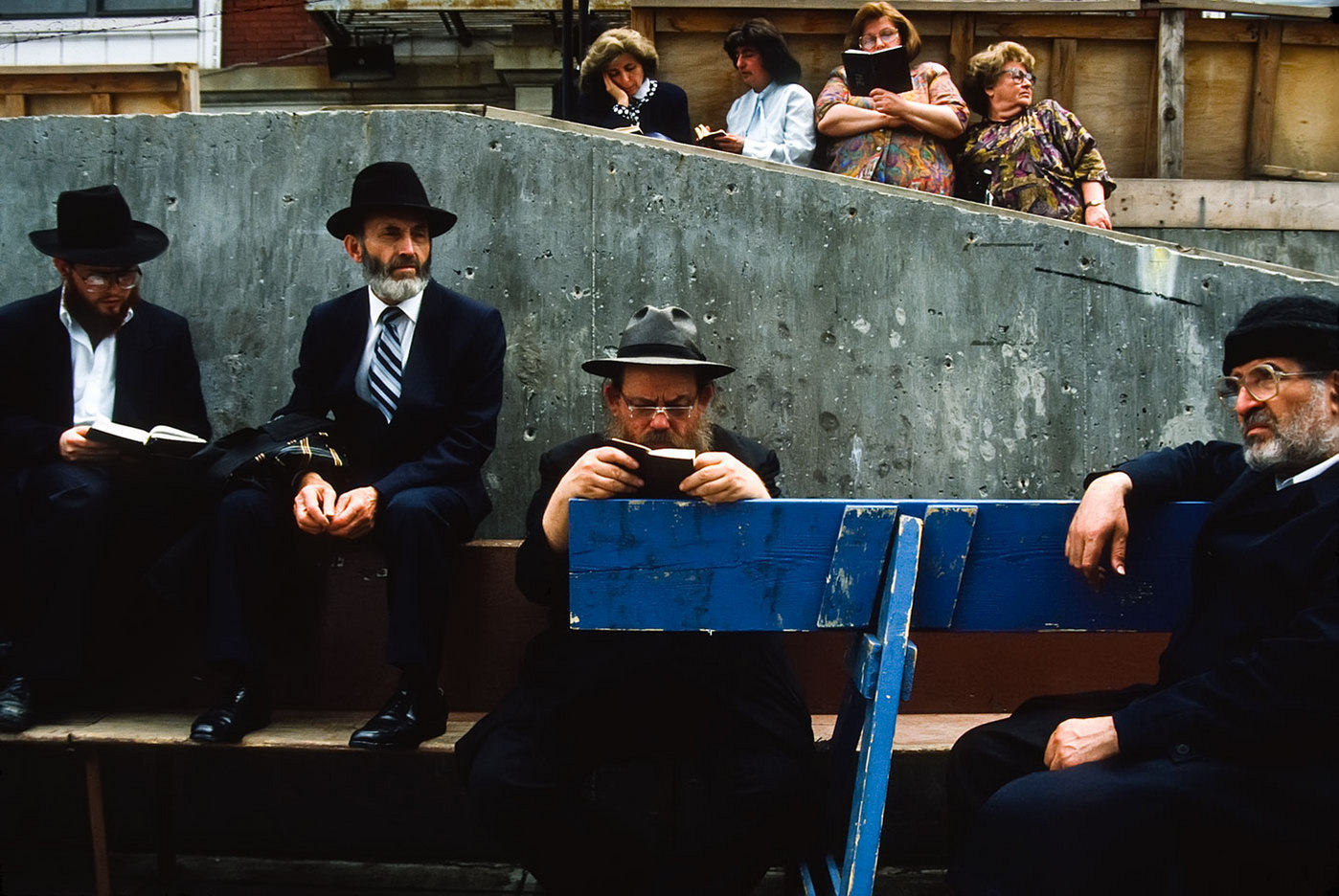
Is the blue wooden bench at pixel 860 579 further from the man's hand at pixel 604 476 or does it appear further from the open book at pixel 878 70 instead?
the open book at pixel 878 70

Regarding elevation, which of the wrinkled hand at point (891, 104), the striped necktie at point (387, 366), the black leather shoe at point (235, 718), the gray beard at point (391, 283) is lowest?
the black leather shoe at point (235, 718)

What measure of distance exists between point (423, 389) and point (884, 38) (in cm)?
276

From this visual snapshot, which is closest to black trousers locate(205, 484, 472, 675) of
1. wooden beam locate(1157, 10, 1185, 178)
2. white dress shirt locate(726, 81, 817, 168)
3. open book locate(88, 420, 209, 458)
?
open book locate(88, 420, 209, 458)

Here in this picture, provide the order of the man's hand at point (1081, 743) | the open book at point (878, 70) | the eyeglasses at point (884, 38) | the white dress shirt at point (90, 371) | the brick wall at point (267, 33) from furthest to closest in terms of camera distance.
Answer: the brick wall at point (267, 33) → the eyeglasses at point (884, 38) → the open book at point (878, 70) → the white dress shirt at point (90, 371) → the man's hand at point (1081, 743)

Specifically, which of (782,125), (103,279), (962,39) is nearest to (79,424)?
(103,279)

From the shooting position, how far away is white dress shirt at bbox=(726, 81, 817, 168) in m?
5.18

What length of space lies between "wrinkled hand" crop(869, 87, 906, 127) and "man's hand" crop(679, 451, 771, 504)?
307 cm

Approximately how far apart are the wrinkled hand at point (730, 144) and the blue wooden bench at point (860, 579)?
307 centimetres

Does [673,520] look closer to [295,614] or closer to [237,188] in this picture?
[295,614]

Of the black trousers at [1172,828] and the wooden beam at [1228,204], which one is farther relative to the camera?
the wooden beam at [1228,204]

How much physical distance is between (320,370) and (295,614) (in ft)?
2.73

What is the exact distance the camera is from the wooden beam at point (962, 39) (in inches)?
221

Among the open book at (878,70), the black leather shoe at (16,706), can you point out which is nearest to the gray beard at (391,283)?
the black leather shoe at (16,706)

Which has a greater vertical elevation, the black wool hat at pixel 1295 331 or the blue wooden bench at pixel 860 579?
the black wool hat at pixel 1295 331
